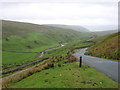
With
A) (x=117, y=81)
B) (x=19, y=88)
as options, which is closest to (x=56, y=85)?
(x=19, y=88)

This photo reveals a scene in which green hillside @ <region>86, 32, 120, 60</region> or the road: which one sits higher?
green hillside @ <region>86, 32, 120, 60</region>

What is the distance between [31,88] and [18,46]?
134m

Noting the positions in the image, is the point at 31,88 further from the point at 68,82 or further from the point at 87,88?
the point at 87,88

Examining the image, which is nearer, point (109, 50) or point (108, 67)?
point (108, 67)

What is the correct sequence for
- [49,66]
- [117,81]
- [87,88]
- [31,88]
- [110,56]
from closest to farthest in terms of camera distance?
[87,88]
[31,88]
[117,81]
[49,66]
[110,56]

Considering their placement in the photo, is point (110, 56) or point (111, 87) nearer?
point (111, 87)

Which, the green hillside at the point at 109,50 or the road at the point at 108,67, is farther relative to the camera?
the green hillside at the point at 109,50

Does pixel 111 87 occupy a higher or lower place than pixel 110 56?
lower

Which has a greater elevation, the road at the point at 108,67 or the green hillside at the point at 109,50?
the green hillside at the point at 109,50

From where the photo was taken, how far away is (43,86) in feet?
55.8

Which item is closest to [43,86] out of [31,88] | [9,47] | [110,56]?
[31,88]

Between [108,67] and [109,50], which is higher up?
[109,50]

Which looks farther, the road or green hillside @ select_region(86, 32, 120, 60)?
green hillside @ select_region(86, 32, 120, 60)

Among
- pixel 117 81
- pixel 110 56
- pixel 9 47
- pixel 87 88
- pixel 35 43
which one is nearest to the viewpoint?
pixel 87 88
